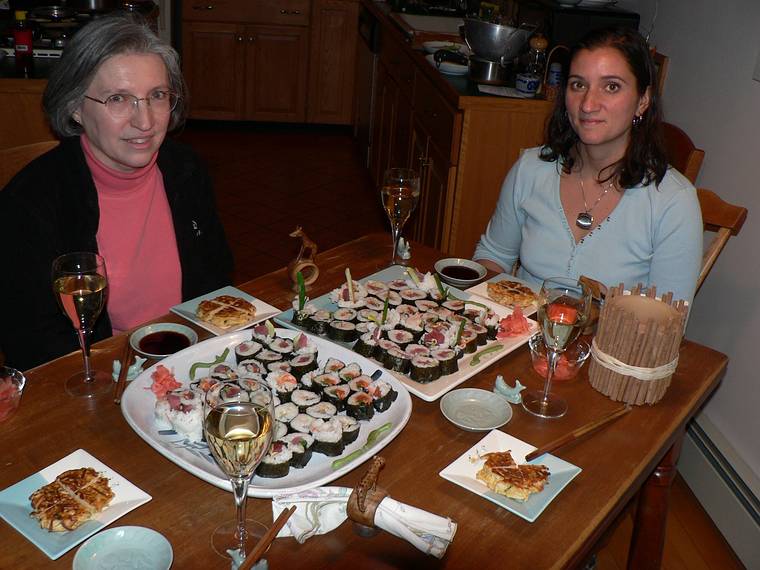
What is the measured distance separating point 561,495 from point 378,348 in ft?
1.56

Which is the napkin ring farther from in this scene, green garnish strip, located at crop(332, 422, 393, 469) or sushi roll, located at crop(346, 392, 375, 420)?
sushi roll, located at crop(346, 392, 375, 420)

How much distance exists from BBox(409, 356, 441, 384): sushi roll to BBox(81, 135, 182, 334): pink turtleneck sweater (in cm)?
85

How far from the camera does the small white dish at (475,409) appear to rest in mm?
1389

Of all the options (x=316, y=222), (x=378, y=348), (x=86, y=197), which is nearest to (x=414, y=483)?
(x=378, y=348)

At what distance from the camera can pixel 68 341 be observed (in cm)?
178

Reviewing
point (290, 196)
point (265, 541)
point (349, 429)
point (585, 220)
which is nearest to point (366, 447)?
point (349, 429)

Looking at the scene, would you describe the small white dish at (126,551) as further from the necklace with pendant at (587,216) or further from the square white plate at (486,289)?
the necklace with pendant at (587,216)

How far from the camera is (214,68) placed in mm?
5836

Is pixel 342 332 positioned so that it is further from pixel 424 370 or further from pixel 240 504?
pixel 240 504

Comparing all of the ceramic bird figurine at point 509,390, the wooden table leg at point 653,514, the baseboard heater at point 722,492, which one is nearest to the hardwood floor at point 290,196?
the baseboard heater at point 722,492

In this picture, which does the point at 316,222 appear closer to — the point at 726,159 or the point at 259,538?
the point at 726,159

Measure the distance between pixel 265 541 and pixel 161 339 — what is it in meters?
0.65

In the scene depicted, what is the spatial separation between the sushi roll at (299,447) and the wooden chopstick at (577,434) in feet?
1.20

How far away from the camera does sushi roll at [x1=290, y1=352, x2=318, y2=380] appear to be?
4.70 feet
